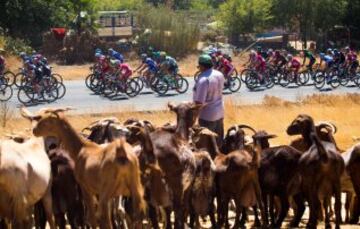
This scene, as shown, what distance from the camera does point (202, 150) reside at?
44.7 ft

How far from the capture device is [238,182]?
43.4ft

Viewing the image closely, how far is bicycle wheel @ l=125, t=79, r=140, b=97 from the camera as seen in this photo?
33.4 meters

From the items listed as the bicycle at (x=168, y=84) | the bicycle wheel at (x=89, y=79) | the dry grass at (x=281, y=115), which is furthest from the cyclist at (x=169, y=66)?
the dry grass at (x=281, y=115)

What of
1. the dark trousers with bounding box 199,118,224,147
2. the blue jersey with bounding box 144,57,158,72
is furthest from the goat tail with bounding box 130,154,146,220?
the blue jersey with bounding box 144,57,158,72

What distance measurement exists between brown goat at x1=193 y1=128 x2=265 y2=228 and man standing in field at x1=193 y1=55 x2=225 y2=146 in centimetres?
132

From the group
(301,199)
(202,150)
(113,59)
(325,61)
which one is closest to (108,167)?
(202,150)

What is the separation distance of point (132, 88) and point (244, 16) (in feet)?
94.3

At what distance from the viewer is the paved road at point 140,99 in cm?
2927

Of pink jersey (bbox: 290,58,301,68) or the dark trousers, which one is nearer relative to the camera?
the dark trousers

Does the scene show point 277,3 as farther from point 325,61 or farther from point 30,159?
point 30,159

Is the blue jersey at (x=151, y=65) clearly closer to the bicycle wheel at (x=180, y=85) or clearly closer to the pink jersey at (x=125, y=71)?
the bicycle wheel at (x=180, y=85)

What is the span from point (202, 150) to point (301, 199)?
183 cm

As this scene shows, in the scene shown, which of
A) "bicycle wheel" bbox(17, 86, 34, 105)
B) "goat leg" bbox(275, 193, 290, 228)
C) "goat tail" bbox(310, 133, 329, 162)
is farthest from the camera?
"bicycle wheel" bbox(17, 86, 34, 105)

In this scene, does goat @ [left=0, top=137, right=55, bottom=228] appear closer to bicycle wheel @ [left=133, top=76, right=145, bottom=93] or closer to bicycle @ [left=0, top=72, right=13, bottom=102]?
bicycle @ [left=0, top=72, right=13, bottom=102]
